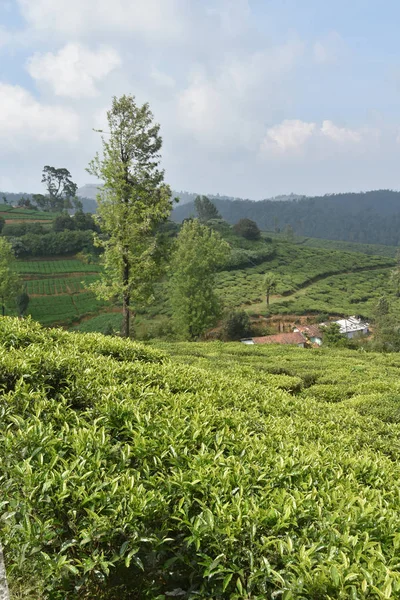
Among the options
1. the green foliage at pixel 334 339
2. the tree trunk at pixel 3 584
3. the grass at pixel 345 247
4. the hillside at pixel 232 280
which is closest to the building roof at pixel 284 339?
the green foliage at pixel 334 339

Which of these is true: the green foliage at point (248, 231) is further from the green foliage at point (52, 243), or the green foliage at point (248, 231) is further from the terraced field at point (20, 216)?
the terraced field at point (20, 216)

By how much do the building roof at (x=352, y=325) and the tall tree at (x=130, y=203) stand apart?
29719 mm

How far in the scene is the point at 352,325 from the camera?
42531 mm

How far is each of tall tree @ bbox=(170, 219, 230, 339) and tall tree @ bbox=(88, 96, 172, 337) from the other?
12766 millimetres

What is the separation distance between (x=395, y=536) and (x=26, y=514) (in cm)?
224

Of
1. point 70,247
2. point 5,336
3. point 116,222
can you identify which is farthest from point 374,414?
point 70,247

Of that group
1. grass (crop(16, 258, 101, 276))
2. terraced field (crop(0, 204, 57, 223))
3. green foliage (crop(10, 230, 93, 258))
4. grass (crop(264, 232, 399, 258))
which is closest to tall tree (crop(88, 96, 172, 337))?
grass (crop(16, 258, 101, 276))

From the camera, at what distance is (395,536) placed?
2428 millimetres

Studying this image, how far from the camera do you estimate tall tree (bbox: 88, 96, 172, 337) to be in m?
16.0

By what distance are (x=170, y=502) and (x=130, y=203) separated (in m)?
15.2

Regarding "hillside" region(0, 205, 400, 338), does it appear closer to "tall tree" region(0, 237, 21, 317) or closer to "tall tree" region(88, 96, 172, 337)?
"tall tree" region(0, 237, 21, 317)

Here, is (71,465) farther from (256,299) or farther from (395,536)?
(256,299)

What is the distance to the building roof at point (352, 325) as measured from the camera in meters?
41.1

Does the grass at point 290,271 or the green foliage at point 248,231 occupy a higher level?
the green foliage at point 248,231
